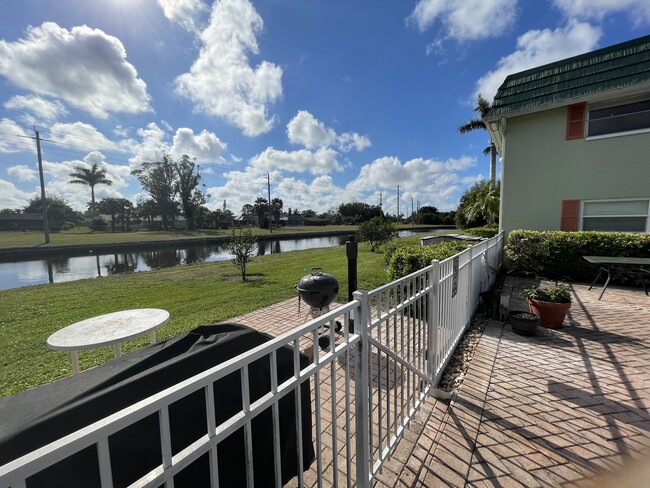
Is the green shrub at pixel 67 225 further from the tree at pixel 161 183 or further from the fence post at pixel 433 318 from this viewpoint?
the fence post at pixel 433 318

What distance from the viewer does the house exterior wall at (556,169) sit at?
23.5 feet

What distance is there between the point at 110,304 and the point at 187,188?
48.3m

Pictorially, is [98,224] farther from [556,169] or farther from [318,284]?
[556,169]

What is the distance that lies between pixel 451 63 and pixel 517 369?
372 inches

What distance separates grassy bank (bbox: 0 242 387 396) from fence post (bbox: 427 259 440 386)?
12.0 ft

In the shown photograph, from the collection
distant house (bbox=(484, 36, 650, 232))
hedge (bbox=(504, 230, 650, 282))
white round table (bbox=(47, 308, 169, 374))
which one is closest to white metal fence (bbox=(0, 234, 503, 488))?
white round table (bbox=(47, 308, 169, 374))

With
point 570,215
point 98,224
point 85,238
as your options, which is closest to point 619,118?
point 570,215

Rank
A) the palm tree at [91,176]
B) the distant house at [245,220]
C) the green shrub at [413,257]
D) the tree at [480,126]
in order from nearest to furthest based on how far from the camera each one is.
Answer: the green shrub at [413,257]
the tree at [480,126]
the palm tree at [91,176]
the distant house at [245,220]

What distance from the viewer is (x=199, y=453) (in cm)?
91

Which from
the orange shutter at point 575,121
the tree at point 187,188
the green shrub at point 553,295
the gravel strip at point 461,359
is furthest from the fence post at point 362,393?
the tree at point 187,188

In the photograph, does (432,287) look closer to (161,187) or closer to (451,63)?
(451,63)

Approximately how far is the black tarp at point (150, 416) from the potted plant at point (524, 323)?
3.61 m

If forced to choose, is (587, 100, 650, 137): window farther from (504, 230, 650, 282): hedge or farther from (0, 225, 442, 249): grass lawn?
(0, 225, 442, 249): grass lawn

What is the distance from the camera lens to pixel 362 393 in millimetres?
1650
